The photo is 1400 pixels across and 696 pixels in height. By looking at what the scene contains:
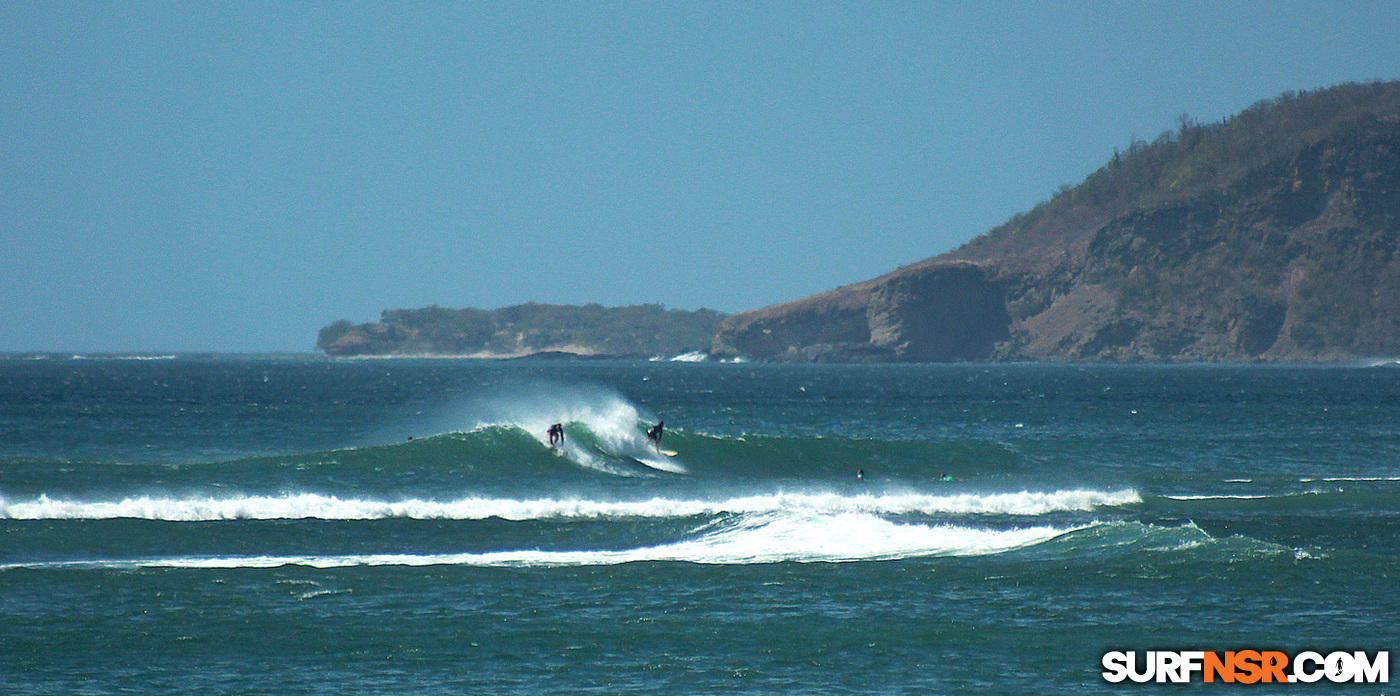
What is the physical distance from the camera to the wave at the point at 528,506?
2695 centimetres

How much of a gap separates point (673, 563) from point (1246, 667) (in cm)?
943

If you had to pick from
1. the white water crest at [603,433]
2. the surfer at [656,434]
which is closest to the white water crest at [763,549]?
the white water crest at [603,433]

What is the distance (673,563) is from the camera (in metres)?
21.2

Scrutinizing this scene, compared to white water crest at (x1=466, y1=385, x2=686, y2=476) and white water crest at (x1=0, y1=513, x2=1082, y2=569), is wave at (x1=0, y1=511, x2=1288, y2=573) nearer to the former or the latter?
white water crest at (x1=0, y1=513, x2=1082, y2=569)

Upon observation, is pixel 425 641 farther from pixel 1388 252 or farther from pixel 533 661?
pixel 1388 252

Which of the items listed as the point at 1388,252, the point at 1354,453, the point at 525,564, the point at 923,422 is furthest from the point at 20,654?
the point at 1388,252

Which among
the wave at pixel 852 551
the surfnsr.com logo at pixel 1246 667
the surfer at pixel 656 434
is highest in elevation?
the surfer at pixel 656 434

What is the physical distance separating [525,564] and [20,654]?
7.96 meters

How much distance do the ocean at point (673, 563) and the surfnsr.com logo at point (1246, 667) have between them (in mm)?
168

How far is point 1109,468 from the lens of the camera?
38812mm

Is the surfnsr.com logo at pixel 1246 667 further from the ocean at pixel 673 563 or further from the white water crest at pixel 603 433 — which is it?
the white water crest at pixel 603 433

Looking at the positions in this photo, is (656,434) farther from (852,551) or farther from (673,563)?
(673,563)

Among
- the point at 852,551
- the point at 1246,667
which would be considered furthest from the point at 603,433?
the point at 1246,667

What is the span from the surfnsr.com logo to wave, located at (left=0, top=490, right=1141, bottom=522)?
482 inches
